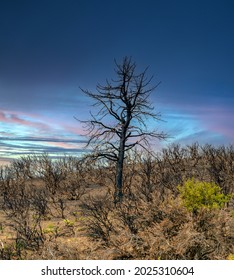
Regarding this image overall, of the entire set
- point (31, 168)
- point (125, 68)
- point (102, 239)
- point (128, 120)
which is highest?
point (125, 68)

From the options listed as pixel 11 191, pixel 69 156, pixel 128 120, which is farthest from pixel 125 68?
Answer: pixel 69 156

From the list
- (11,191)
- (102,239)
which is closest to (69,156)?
(11,191)

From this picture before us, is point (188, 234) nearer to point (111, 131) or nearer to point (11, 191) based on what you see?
point (111, 131)

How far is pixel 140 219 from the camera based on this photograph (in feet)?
32.1

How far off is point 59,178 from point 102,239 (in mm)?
14821

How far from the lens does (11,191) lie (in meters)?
20.7
